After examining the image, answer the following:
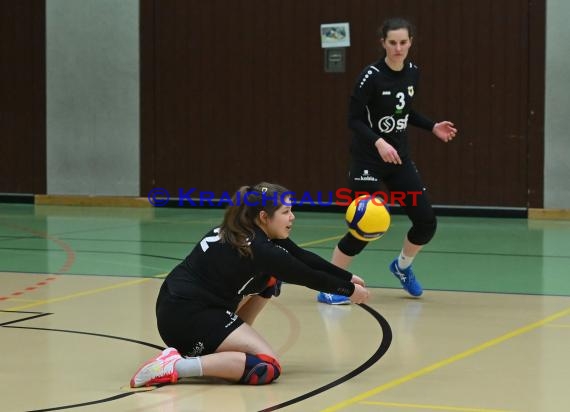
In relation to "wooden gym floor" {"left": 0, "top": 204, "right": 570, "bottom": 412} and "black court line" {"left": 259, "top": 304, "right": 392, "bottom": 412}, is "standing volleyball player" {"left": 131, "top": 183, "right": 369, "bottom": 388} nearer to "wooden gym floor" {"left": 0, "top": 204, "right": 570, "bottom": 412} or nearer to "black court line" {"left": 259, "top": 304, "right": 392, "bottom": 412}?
"wooden gym floor" {"left": 0, "top": 204, "right": 570, "bottom": 412}

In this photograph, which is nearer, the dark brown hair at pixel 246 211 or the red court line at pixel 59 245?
the dark brown hair at pixel 246 211

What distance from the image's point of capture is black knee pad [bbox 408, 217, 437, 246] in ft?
24.4

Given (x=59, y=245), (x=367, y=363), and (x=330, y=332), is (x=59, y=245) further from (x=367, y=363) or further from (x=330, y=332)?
(x=367, y=363)

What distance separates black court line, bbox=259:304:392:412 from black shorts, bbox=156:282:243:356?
50 cm

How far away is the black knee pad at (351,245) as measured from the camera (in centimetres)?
736

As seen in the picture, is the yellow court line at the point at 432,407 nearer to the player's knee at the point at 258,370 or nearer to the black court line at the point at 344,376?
the black court line at the point at 344,376

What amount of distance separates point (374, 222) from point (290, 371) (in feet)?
6.31

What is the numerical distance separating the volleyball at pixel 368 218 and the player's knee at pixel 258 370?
2.18m

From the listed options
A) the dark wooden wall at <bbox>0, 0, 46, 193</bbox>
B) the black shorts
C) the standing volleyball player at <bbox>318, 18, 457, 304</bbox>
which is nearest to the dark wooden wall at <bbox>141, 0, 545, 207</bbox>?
the dark wooden wall at <bbox>0, 0, 46, 193</bbox>

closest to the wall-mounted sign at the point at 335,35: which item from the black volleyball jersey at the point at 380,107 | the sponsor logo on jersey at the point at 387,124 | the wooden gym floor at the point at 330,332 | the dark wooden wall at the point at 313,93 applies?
the dark wooden wall at the point at 313,93

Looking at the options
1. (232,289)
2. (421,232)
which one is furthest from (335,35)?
(232,289)

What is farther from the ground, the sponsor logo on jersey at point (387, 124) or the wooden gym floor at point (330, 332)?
the sponsor logo on jersey at point (387, 124)

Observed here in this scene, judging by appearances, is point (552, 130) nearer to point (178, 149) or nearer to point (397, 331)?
point (178, 149)

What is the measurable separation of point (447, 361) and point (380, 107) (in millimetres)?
2474
